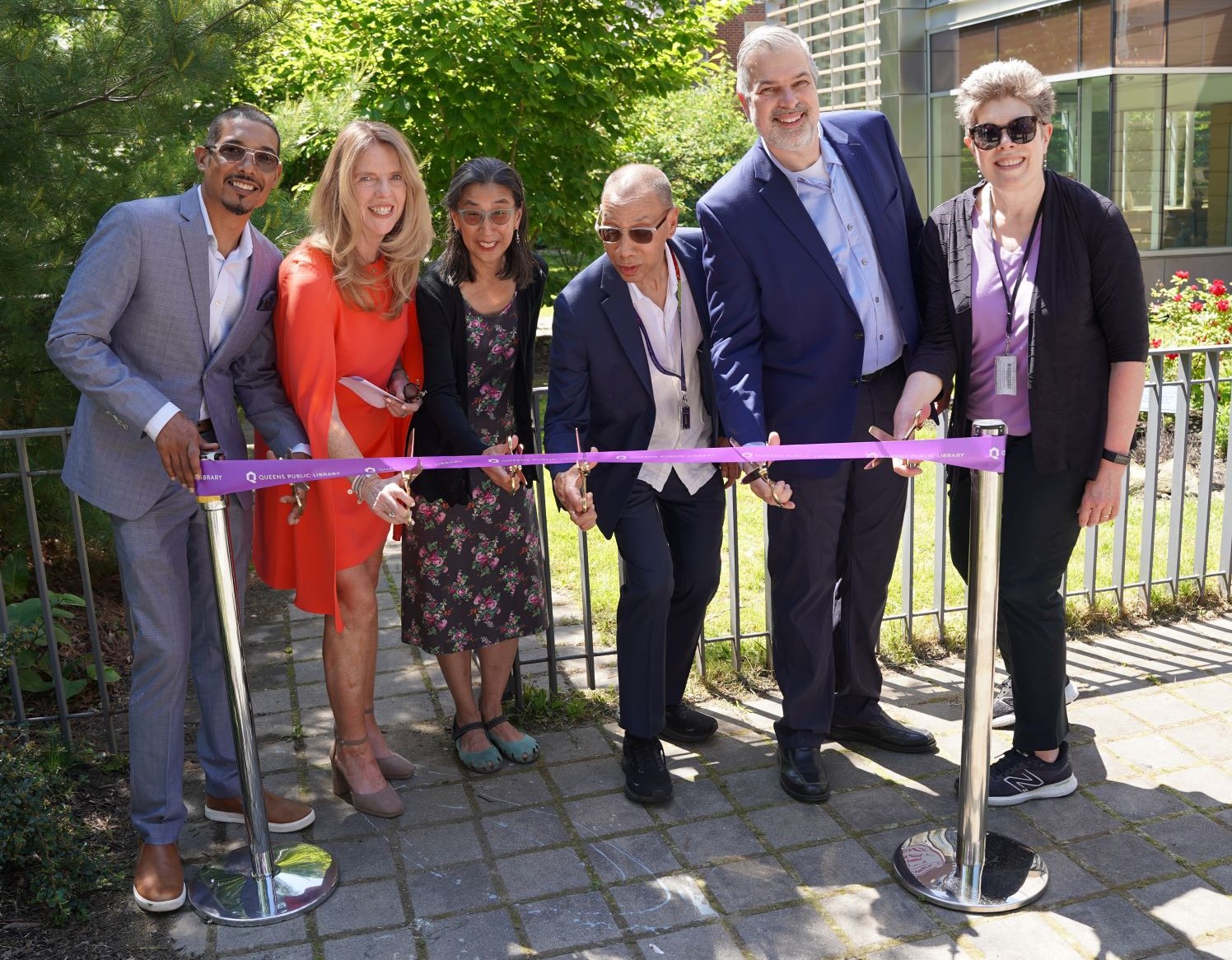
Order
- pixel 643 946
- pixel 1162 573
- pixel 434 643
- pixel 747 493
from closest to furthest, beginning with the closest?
pixel 643 946
pixel 434 643
pixel 1162 573
pixel 747 493

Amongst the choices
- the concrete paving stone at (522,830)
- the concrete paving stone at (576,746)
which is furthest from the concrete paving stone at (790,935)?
the concrete paving stone at (576,746)

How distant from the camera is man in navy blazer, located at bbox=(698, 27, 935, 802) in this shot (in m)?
3.54

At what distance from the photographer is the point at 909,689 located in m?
4.52

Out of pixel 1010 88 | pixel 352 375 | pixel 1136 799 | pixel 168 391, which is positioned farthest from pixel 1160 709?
pixel 168 391

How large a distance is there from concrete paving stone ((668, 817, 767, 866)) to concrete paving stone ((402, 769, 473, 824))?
72cm

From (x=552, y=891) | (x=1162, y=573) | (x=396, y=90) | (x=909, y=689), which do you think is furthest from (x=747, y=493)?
(x=552, y=891)

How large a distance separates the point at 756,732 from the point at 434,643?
1.25 meters

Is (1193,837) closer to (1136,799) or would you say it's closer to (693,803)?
(1136,799)

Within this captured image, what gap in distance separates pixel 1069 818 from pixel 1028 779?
0.17 meters

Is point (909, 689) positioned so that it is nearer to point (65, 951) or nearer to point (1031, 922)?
point (1031, 922)

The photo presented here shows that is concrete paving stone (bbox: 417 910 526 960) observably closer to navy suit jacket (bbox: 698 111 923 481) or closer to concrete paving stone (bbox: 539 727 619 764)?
concrete paving stone (bbox: 539 727 619 764)

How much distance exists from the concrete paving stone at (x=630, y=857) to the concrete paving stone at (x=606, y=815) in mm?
56

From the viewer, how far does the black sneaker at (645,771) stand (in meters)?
3.75

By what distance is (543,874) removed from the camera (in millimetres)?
3396
